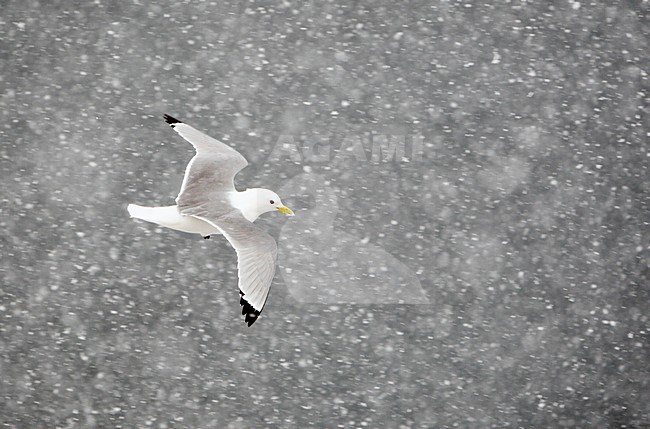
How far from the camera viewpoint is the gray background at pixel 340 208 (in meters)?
0.99

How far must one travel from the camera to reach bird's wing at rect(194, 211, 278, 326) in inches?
32.2

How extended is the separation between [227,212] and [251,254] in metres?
0.06

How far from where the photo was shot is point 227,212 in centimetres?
84

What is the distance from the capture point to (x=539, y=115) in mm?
1007

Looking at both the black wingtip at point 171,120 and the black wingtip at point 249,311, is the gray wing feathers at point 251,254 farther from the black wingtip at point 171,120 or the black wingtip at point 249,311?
the black wingtip at point 171,120

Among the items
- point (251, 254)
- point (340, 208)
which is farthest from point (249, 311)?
point (340, 208)

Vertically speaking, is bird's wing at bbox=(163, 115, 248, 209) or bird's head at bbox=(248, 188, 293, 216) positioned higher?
bird's wing at bbox=(163, 115, 248, 209)

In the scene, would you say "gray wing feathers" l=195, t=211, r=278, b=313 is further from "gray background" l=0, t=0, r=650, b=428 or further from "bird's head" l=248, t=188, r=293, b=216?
"gray background" l=0, t=0, r=650, b=428

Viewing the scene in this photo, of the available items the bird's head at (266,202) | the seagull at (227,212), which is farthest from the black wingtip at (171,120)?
the bird's head at (266,202)

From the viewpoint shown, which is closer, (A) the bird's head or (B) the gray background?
(A) the bird's head

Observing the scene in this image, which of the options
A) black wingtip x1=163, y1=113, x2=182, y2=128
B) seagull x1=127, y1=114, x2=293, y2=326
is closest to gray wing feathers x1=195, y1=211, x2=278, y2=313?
seagull x1=127, y1=114, x2=293, y2=326

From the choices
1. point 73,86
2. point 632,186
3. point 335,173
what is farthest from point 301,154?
point 632,186

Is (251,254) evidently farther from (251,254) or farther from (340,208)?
(340,208)

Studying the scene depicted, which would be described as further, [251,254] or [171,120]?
[171,120]
